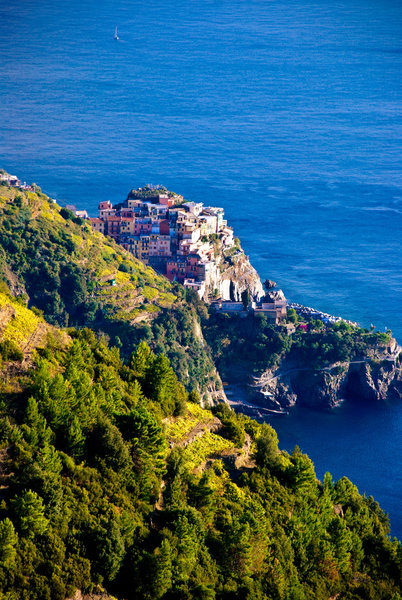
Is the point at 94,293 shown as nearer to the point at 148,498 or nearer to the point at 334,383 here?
the point at 334,383

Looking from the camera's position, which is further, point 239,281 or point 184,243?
point 239,281

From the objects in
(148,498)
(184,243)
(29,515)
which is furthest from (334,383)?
(29,515)

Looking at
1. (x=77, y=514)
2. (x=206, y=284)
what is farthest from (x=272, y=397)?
(x=77, y=514)

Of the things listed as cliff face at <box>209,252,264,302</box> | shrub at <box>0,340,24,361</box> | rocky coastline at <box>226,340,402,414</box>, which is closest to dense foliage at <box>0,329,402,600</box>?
shrub at <box>0,340,24,361</box>

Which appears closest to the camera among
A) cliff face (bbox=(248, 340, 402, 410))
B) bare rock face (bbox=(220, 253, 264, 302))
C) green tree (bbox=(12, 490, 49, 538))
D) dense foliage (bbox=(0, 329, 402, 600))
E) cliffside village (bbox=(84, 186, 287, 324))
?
green tree (bbox=(12, 490, 49, 538))

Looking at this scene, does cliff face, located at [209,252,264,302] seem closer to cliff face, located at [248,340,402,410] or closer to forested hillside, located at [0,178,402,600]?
cliff face, located at [248,340,402,410]

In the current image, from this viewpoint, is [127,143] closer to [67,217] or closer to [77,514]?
[67,217]
